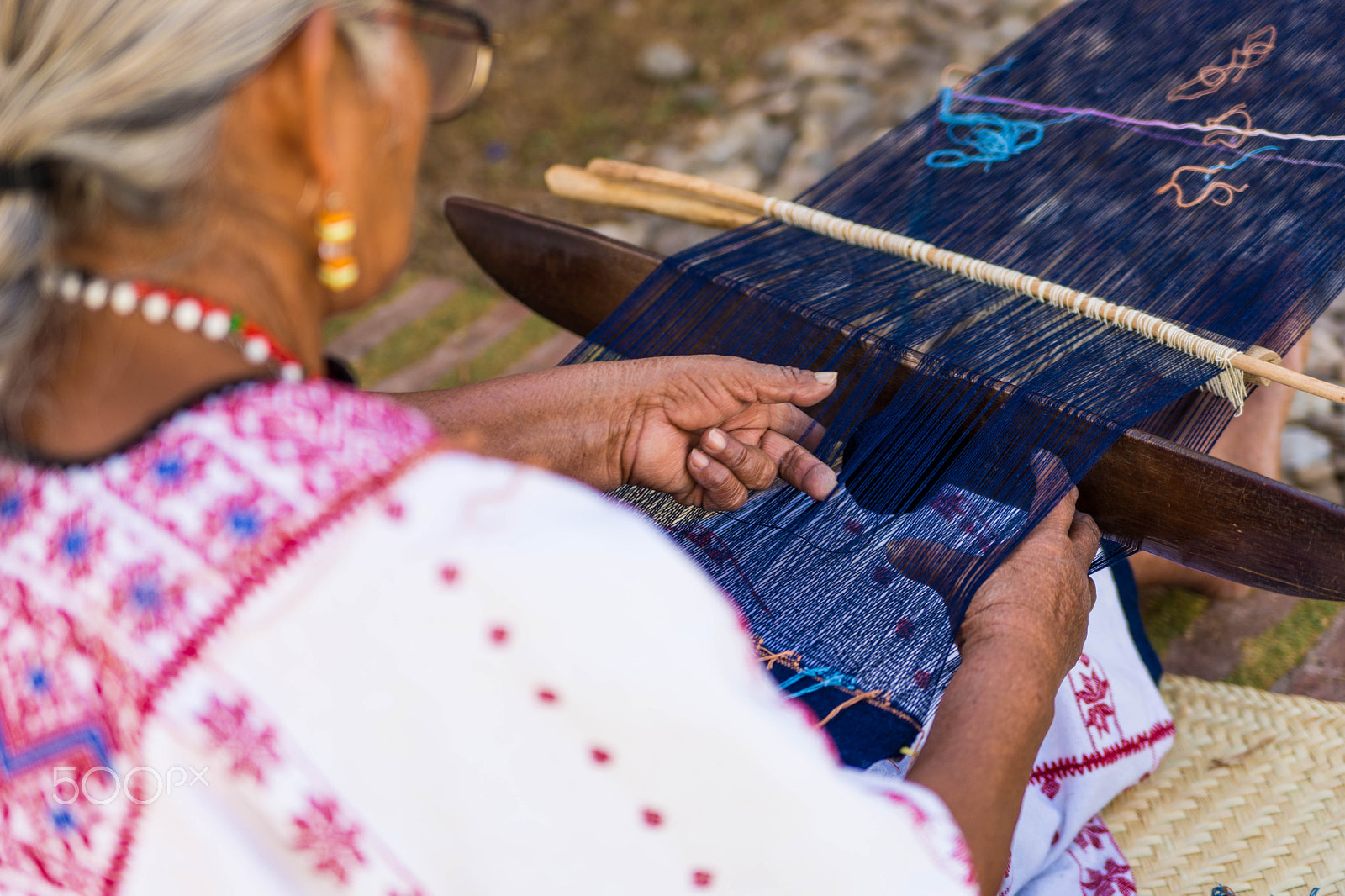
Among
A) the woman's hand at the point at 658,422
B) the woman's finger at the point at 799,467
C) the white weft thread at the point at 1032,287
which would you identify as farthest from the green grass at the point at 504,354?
the woman's finger at the point at 799,467

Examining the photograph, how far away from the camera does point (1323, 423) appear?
2.31 m

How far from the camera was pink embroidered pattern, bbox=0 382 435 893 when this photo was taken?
716 millimetres

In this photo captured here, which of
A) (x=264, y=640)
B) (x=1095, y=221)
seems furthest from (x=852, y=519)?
(x=264, y=640)

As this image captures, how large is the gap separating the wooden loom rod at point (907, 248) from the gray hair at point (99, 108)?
42.5 inches

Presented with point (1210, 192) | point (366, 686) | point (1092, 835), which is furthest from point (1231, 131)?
point (366, 686)

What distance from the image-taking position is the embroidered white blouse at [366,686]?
72cm

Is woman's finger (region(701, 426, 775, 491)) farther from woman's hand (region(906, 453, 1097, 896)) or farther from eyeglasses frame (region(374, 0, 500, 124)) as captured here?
eyeglasses frame (region(374, 0, 500, 124))

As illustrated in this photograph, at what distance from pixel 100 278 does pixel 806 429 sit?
38.0 inches

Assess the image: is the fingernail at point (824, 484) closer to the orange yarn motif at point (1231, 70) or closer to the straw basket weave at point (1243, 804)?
the straw basket weave at point (1243, 804)

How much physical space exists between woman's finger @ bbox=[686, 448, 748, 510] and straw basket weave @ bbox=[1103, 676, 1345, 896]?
0.68 meters

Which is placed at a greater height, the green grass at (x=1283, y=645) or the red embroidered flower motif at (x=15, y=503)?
the red embroidered flower motif at (x=15, y=503)

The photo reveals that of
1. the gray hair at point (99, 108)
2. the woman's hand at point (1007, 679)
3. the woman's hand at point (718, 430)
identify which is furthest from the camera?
the woman's hand at point (718, 430)

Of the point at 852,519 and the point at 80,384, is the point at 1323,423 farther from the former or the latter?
the point at 80,384

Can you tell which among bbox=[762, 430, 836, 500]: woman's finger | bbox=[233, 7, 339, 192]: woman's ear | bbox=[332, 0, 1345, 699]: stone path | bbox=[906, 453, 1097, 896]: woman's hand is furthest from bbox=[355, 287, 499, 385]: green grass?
bbox=[233, 7, 339, 192]: woman's ear
